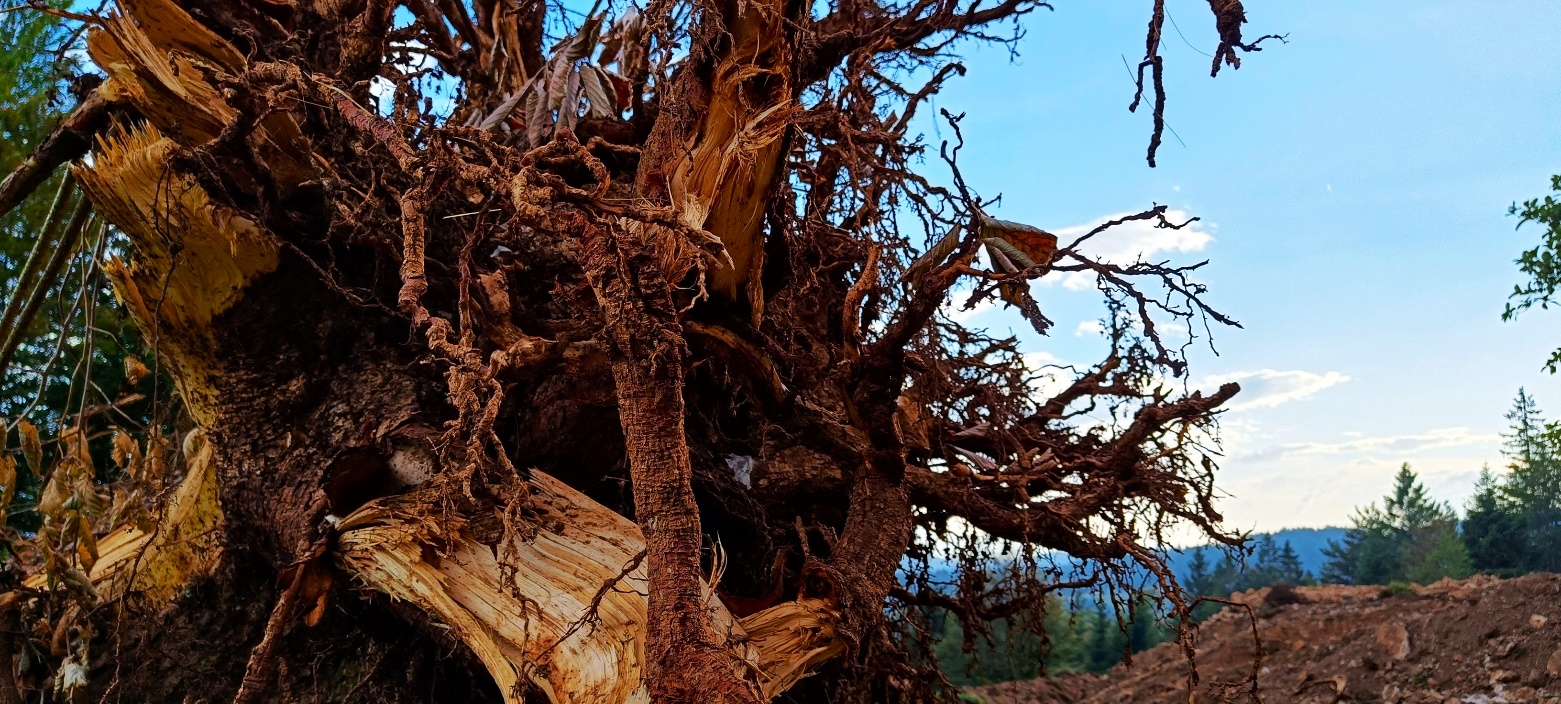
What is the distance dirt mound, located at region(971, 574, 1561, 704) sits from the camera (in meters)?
4.63

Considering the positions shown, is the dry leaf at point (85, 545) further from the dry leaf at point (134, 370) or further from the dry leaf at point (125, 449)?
the dry leaf at point (134, 370)

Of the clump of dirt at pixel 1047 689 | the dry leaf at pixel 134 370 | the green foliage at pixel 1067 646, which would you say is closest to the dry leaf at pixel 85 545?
the dry leaf at pixel 134 370

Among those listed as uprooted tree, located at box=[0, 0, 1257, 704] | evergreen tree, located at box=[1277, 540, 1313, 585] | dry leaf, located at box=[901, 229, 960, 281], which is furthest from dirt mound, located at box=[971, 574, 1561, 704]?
evergreen tree, located at box=[1277, 540, 1313, 585]

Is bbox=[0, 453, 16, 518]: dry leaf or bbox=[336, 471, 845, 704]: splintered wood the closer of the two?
bbox=[336, 471, 845, 704]: splintered wood

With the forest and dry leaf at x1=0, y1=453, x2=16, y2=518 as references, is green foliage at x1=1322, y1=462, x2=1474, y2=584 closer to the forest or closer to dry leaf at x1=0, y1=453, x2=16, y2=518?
the forest

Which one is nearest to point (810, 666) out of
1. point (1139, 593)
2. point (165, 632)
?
point (1139, 593)

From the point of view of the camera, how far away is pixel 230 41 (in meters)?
2.97

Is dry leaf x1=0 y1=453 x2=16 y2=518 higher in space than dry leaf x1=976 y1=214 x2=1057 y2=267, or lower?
lower

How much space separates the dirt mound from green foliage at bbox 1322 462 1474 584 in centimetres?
490

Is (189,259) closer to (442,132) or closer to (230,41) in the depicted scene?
(230,41)

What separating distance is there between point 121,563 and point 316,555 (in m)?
1.48

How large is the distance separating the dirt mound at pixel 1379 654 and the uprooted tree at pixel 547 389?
143 cm

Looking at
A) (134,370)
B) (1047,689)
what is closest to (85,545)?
(134,370)

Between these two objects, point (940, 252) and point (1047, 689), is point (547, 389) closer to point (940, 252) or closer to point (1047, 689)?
point (940, 252)
